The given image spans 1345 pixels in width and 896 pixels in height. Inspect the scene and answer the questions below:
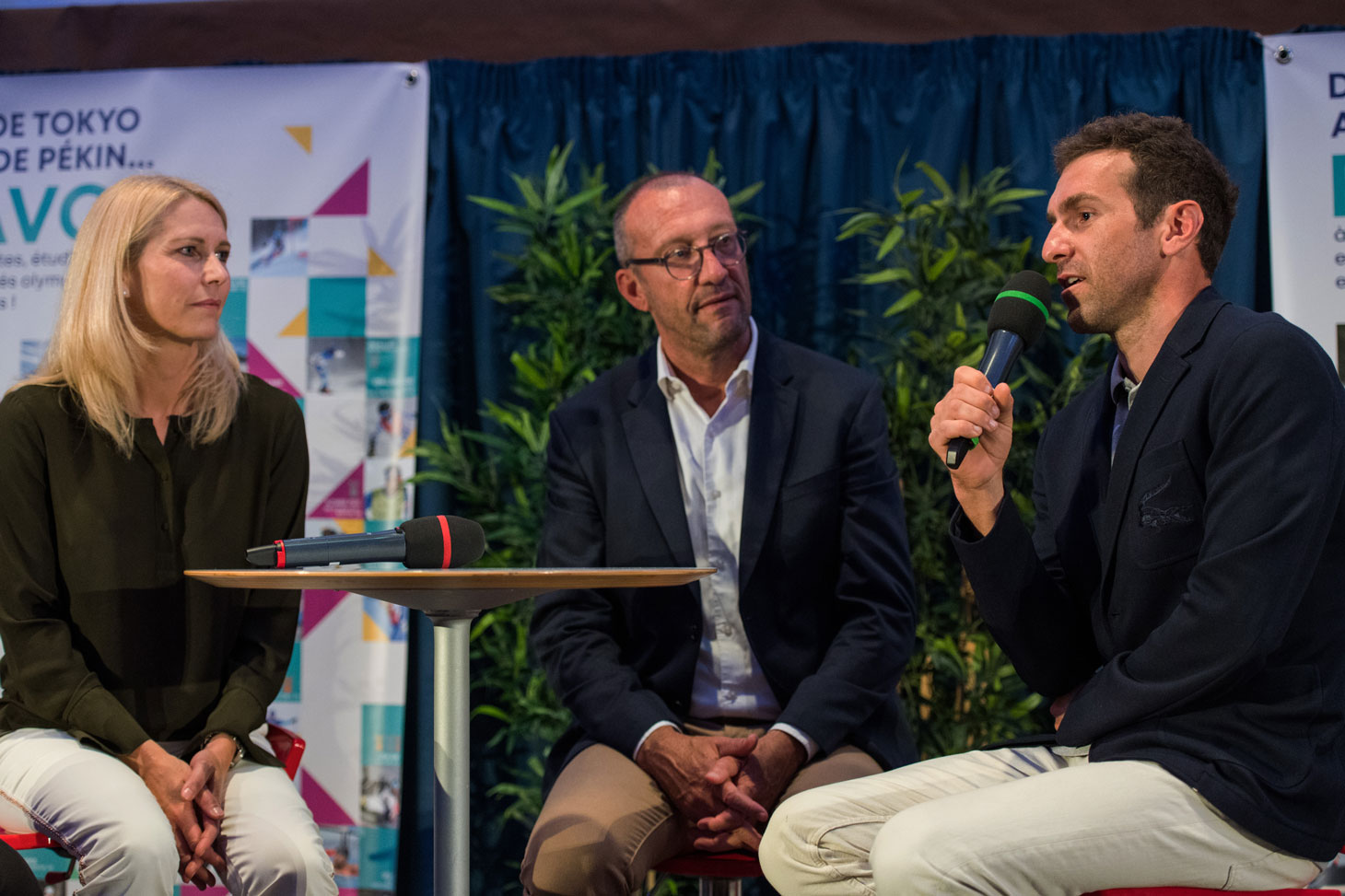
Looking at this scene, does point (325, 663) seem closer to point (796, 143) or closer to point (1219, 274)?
point (796, 143)

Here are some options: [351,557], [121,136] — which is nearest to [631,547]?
[351,557]

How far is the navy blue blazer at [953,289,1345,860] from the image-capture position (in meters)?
1.83

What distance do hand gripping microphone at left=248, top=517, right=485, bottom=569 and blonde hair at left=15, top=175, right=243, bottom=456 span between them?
0.93 m

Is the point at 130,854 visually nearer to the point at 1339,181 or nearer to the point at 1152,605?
the point at 1152,605

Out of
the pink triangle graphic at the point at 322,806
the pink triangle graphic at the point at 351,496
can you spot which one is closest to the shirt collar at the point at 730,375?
the pink triangle graphic at the point at 351,496

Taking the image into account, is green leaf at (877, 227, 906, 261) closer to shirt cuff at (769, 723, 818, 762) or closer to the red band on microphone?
shirt cuff at (769, 723, 818, 762)

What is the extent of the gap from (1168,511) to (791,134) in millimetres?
2457

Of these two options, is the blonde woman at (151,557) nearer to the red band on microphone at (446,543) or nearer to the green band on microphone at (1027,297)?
the red band on microphone at (446,543)

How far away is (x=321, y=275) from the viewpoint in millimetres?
4160

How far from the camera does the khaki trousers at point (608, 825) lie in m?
2.41

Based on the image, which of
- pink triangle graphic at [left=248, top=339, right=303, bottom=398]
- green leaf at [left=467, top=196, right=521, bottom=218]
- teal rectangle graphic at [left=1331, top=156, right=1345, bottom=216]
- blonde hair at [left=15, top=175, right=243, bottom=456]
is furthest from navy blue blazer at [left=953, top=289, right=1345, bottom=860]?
pink triangle graphic at [left=248, top=339, right=303, bottom=398]

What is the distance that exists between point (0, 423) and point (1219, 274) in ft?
11.3

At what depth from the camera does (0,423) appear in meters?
2.60

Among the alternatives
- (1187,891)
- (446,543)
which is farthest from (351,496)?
(1187,891)
